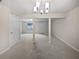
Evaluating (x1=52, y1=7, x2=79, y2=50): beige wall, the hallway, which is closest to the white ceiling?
(x1=52, y1=7, x2=79, y2=50): beige wall

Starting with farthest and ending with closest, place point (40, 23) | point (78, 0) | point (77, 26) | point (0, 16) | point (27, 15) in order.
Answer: point (40, 23)
point (27, 15)
point (77, 26)
point (0, 16)
point (78, 0)

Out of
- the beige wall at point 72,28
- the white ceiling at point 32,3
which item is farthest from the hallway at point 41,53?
the white ceiling at point 32,3

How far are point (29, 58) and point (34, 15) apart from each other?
4950 millimetres

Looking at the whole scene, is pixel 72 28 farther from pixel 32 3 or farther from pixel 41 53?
pixel 32 3

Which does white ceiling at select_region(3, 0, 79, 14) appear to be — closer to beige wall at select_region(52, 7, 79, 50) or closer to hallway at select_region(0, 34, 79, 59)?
beige wall at select_region(52, 7, 79, 50)

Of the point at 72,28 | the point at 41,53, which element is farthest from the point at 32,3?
the point at 72,28

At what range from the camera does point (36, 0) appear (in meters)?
4.95

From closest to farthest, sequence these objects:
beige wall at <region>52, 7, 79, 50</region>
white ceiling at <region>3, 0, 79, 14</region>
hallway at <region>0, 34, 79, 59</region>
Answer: hallway at <region>0, 34, 79, 59</region>
white ceiling at <region>3, 0, 79, 14</region>
beige wall at <region>52, 7, 79, 50</region>

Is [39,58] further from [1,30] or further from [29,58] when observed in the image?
[1,30]

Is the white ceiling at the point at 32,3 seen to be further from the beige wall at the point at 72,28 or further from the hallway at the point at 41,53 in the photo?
the hallway at the point at 41,53

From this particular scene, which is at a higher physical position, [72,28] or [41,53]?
[72,28]

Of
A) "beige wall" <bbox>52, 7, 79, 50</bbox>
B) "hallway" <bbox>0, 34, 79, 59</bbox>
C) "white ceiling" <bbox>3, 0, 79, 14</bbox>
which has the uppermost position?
"white ceiling" <bbox>3, 0, 79, 14</bbox>

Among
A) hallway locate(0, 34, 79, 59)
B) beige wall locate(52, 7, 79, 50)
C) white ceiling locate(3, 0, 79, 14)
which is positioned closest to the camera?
hallway locate(0, 34, 79, 59)

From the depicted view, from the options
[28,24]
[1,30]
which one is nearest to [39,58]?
[1,30]
